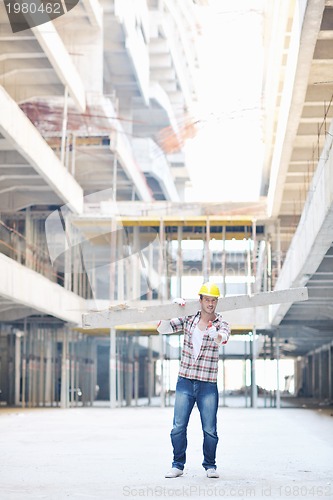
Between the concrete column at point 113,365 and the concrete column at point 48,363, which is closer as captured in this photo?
the concrete column at point 113,365

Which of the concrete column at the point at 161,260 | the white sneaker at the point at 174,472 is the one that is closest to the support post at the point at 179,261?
the concrete column at the point at 161,260

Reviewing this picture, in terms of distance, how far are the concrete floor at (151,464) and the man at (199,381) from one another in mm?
248

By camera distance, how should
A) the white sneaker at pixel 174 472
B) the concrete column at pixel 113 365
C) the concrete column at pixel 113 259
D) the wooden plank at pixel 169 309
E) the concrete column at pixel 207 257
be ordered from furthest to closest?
the concrete column at pixel 113 259 → the concrete column at pixel 207 257 → the concrete column at pixel 113 365 → the white sneaker at pixel 174 472 → the wooden plank at pixel 169 309

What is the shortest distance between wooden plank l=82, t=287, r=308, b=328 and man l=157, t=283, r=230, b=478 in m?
0.14

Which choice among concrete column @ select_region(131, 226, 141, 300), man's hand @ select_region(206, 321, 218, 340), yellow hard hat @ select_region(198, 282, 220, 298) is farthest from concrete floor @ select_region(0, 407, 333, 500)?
concrete column @ select_region(131, 226, 141, 300)

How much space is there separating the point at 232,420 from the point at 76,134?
19.8 metres

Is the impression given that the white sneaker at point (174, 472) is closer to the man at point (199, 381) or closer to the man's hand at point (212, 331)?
the man at point (199, 381)

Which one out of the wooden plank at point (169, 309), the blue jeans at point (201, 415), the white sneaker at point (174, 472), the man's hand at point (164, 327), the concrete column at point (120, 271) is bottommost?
the white sneaker at point (174, 472)

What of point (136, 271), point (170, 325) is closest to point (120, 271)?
point (136, 271)

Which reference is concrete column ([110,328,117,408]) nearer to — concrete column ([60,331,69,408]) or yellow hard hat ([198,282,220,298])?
concrete column ([60,331,69,408])

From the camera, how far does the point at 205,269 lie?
115ft

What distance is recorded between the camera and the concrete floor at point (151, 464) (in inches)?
325

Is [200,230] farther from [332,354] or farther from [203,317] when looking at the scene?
[203,317]

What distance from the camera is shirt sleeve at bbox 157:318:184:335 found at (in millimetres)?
9321
